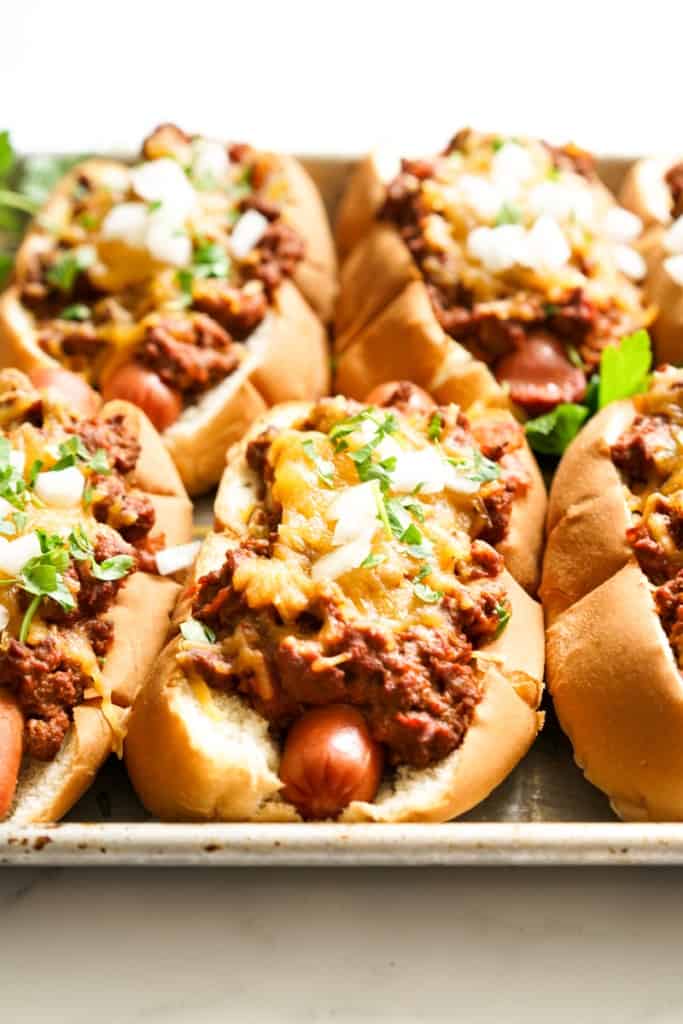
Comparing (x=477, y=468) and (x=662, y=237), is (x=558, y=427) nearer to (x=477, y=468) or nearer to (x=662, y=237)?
(x=477, y=468)

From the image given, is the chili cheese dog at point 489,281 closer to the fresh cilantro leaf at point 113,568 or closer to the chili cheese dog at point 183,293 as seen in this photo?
the chili cheese dog at point 183,293

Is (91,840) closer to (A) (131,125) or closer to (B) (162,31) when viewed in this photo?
(A) (131,125)

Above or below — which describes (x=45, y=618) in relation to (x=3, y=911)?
above

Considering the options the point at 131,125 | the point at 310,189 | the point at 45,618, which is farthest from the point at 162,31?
the point at 45,618

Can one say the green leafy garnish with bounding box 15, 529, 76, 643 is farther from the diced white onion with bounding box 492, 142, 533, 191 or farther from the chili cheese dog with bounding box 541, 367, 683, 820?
the diced white onion with bounding box 492, 142, 533, 191

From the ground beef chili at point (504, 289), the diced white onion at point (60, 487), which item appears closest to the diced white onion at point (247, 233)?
the ground beef chili at point (504, 289)

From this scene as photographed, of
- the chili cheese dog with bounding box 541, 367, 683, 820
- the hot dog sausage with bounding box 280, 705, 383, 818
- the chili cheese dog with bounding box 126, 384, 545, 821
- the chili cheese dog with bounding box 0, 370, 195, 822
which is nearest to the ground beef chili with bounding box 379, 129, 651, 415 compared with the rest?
the chili cheese dog with bounding box 541, 367, 683, 820
